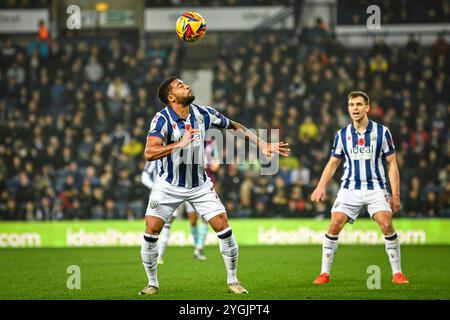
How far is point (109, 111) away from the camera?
2355 cm

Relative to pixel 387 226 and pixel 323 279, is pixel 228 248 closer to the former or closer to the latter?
pixel 323 279

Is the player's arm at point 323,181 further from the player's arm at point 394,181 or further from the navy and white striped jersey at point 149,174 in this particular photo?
the navy and white striped jersey at point 149,174

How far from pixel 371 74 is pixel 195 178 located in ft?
51.1

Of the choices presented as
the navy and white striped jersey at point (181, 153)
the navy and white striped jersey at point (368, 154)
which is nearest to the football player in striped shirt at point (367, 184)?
the navy and white striped jersey at point (368, 154)

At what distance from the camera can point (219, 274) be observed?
12117mm

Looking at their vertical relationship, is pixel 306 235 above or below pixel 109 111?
below

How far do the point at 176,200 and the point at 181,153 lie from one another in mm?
528

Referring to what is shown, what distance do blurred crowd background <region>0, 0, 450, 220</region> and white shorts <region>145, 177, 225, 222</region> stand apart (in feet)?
37.1

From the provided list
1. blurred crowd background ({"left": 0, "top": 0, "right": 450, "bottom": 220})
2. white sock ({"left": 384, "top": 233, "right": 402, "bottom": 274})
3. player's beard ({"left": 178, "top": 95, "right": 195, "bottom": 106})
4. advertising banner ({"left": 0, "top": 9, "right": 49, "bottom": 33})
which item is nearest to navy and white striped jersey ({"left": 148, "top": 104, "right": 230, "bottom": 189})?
player's beard ({"left": 178, "top": 95, "right": 195, "bottom": 106})

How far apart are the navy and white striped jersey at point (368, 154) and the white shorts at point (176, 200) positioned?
212cm

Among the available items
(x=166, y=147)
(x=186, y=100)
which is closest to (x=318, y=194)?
(x=186, y=100)
